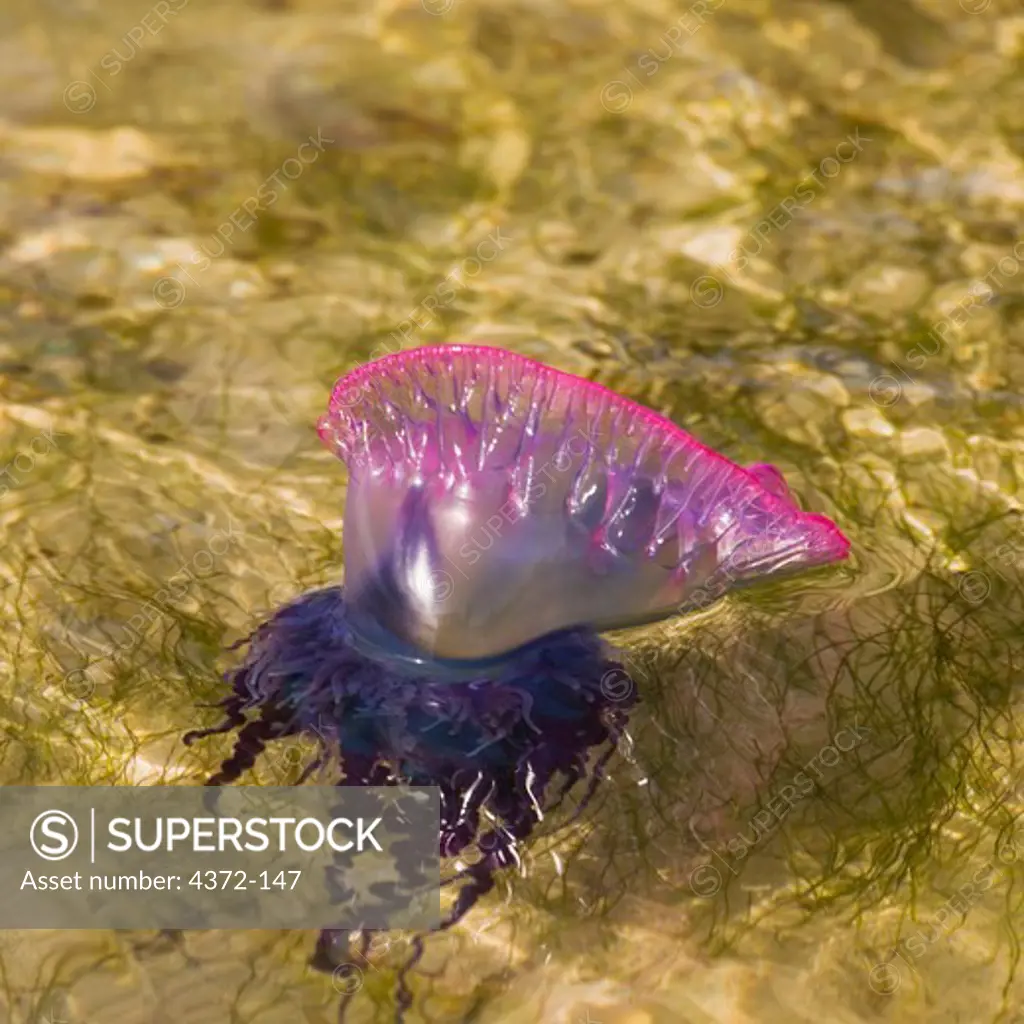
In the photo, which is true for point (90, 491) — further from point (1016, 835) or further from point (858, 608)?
point (1016, 835)

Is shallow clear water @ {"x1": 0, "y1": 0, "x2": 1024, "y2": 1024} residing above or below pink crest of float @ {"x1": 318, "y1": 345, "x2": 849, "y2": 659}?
below

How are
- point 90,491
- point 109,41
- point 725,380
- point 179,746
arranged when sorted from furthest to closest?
point 109,41, point 725,380, point 90,491, point 179,746

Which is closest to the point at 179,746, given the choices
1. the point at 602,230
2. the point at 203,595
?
the point at 203,595

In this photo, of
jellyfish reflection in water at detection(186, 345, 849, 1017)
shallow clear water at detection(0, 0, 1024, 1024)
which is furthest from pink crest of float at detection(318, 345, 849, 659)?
shallow clear water at detection(0, 0, 1024, 1024)

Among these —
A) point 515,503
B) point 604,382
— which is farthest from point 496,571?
point 604,382

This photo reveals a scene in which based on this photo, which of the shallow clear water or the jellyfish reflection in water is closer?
the jellyfish reflection in water

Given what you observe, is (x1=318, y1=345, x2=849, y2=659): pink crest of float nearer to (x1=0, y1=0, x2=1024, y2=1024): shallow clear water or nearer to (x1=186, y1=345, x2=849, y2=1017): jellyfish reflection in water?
(x1=186, y1=345, x2=849, y2=1017): jellyfish reflection in water

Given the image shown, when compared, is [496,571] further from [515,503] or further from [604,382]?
[604,382]
